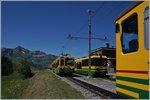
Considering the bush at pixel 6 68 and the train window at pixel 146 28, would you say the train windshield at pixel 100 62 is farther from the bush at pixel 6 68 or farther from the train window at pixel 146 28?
the bush at pixel 6 68

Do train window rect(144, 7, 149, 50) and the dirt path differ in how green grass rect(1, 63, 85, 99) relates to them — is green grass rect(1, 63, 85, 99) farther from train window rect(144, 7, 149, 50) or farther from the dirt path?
train window rect(144, 7, 149, 50)

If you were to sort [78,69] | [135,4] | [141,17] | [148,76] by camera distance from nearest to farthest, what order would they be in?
[148,76], [141,17], [135,4], [78,69]

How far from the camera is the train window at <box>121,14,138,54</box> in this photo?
20.8 ft

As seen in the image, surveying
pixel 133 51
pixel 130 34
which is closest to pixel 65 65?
pixel 130 34

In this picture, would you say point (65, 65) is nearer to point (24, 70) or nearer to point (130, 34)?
point (24, 70)

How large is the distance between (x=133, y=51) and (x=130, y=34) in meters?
0.53

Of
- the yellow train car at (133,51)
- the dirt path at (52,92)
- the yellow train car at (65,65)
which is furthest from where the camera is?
the yellow train car at (65,65)

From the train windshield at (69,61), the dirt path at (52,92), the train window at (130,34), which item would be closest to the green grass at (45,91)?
the dirt path at (52,92)

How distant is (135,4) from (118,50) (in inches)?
52.2

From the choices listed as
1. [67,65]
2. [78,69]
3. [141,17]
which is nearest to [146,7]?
[141,17]

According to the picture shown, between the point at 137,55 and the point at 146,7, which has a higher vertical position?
the point at 146,7

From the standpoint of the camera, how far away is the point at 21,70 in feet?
223

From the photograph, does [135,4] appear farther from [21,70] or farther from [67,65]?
[21,70]

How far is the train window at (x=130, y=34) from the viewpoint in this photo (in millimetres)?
6344
